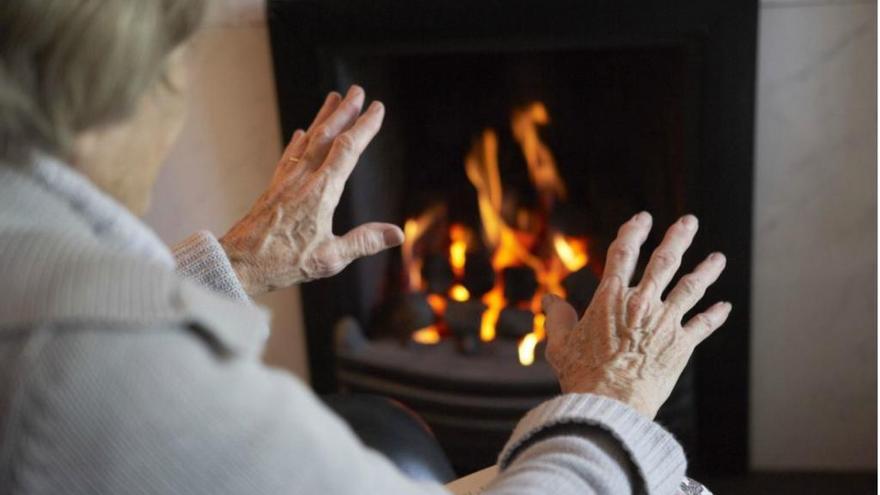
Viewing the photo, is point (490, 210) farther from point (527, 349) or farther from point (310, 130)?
point (310, 130)

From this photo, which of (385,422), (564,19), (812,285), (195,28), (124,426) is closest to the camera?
(124,426)

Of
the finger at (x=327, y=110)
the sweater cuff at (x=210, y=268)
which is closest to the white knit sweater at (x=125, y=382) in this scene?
the sweater cuff at (x=210, y=268)

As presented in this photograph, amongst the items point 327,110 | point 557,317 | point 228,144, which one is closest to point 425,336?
point 228,144

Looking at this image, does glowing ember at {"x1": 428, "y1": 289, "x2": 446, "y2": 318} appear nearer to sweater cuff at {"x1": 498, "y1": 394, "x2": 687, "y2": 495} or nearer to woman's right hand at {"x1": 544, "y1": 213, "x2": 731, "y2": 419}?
woman's right hand at {"x1": 544, "y1": 213, "x2": 731, "y2": 419}

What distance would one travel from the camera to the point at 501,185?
6.86ft

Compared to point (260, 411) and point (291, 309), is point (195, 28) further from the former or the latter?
point (291, 309)

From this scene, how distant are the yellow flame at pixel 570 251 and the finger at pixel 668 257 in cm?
103

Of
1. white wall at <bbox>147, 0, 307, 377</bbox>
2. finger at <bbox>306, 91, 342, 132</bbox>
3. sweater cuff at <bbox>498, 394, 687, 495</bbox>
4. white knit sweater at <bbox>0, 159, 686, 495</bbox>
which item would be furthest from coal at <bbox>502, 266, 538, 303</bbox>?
white knit sweater at <bbox>0, 159, 686, 495</bbox>

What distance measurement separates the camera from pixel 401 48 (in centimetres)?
184

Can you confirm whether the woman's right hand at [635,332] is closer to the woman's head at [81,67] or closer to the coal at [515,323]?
the woman's head at [81,67]

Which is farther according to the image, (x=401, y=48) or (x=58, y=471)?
(x=401, y=48)

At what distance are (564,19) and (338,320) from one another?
71 cm

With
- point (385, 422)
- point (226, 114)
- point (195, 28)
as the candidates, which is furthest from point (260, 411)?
point (226, 114)

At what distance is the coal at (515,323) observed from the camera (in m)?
2.07
